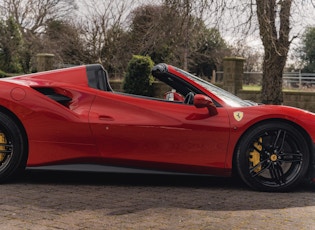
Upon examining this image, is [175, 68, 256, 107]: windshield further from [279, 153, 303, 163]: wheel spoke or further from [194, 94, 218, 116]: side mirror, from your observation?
[279, 153, 303, 163]: wheel spoke

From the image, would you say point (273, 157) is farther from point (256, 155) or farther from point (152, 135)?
point (152, 135)

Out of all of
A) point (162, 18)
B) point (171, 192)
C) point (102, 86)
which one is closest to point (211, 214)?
point (171, 192)

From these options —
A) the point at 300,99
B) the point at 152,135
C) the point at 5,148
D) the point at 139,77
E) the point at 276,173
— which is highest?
the point at 139,77

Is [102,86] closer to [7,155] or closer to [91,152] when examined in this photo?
[91,152]

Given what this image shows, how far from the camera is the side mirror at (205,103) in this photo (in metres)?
4.43

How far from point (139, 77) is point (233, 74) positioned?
3653mm

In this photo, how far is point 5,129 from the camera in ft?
14.9

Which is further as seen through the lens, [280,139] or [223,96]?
[223,96]

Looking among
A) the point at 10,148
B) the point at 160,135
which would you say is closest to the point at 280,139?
the point at 160,135

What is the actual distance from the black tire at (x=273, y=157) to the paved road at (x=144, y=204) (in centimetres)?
13

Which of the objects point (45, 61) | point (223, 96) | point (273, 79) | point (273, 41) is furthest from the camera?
point (45, 61)

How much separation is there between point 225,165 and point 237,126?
39 centimetres

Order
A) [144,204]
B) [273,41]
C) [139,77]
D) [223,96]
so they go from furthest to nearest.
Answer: [139,77]
[273,41]
[223,96]
[144,204]

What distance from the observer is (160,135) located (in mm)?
4469
